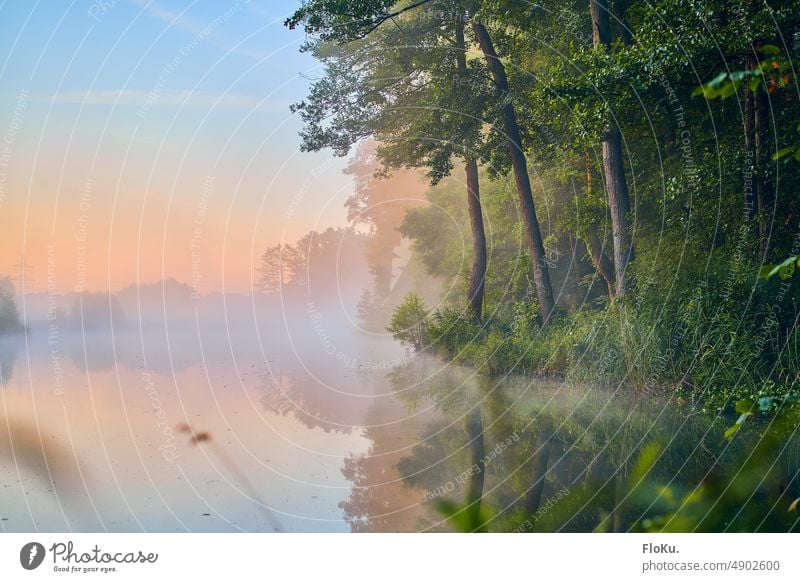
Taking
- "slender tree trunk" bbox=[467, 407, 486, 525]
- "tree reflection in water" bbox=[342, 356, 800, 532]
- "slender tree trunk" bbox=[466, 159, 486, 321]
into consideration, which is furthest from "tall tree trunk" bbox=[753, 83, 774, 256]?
"slender tree trunk" bbox=[467, 407, 486, 525]

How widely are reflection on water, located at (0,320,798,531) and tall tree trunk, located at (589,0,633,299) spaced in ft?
3.15

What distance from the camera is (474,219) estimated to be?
5715 mm

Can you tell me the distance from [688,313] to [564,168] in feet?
5.75

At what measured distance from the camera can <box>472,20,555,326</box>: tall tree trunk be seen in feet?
19.0

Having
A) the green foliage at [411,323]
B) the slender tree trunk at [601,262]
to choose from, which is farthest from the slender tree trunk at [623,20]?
the green foliage at [411,323]

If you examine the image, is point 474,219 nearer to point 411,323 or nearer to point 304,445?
point 411,323

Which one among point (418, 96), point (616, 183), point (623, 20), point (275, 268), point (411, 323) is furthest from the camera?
point (616, 183)

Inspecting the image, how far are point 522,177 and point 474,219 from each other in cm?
79

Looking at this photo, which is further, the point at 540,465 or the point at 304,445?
the point at 304,445

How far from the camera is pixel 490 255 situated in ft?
18.9

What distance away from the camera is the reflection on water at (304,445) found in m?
3.70
